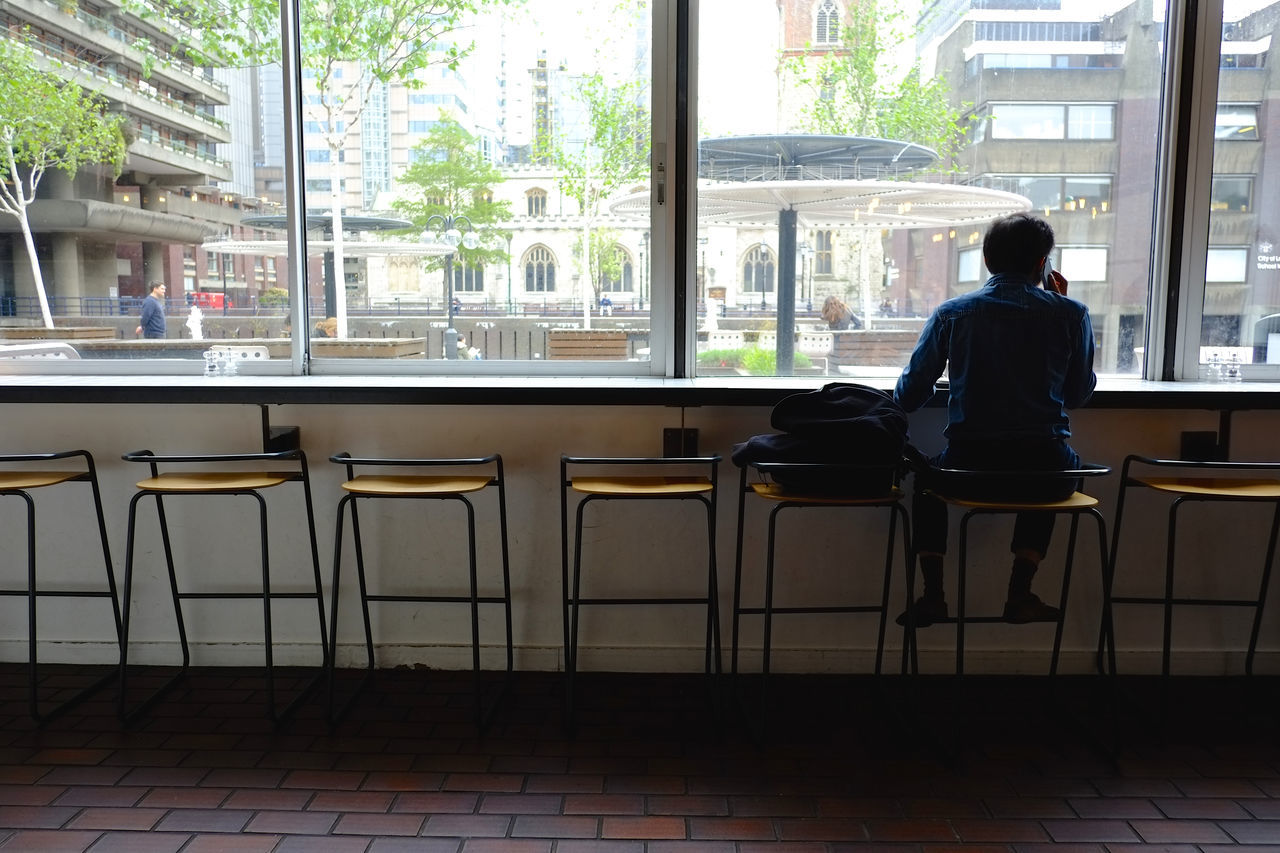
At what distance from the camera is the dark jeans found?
8.39 feet

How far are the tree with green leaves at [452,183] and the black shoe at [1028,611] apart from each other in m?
2.15

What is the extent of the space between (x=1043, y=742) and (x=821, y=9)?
8.47 ft

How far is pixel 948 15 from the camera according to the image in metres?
3.28

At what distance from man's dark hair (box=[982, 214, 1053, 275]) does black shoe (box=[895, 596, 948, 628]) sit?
102 centimetres

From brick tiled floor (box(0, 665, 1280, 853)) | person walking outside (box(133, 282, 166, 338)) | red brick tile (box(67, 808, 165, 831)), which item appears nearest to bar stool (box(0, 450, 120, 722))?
brick tiled floor (box(0, 665, 1280, 853))

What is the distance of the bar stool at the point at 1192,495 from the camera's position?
2.72m

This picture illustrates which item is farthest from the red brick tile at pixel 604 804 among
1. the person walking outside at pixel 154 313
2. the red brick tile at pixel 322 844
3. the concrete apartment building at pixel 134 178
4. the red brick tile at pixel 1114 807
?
the person walking outside at pixel 154 313

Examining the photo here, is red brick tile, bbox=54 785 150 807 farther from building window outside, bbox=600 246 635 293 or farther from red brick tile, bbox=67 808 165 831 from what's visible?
building window outside, bbox=600 246 635 293

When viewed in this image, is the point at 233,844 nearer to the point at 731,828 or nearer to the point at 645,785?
the point at 645,785

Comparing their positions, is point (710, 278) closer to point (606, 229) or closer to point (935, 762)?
point (606, 229)

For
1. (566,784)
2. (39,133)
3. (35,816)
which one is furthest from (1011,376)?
(39,133)

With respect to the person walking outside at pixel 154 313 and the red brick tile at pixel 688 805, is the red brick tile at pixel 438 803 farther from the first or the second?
the person walking outside at pixel 154 313

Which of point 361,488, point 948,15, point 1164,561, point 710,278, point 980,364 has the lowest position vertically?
point 1164,561

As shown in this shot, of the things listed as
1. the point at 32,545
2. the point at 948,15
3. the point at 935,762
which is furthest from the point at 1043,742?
the point at 32,545
